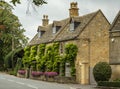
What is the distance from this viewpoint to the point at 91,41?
56.0m

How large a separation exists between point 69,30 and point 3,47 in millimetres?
38363

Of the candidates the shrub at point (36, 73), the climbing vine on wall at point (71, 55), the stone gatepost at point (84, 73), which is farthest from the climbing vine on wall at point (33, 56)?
the stone gatepost at point (84, 73)

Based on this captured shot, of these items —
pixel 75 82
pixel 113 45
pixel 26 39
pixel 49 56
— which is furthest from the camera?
pixel 26 39

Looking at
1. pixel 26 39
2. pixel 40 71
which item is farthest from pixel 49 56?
pixel 26 39

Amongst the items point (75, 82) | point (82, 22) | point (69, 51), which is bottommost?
point (75, 82)

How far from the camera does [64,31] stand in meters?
61.5

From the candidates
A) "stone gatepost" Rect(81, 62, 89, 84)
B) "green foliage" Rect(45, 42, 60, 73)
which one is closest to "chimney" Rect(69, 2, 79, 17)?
"green foliage" Rect(45, 42, 60, 73)

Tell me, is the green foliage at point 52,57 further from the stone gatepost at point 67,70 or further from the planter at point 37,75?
the stone gatepost at point 67,70

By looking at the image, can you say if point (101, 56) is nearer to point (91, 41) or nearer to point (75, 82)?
point (91, 41)

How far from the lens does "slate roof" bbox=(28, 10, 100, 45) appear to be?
185 feet

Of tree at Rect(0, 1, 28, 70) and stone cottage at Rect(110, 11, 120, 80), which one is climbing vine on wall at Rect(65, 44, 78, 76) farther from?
tree at Rect(0, 1, 28, 70)

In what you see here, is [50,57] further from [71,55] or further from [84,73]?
[84,73]

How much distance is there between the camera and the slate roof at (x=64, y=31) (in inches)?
2224

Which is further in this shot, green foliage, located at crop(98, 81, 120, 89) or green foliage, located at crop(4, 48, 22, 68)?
green foliage, located at crop(4, 48, 22, 68)
